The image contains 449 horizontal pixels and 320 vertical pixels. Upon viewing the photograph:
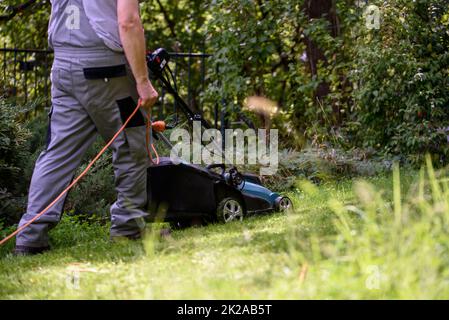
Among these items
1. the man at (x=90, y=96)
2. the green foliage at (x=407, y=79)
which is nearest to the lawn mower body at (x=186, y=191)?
the man at (x=90, y=96)

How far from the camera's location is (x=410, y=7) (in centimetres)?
785

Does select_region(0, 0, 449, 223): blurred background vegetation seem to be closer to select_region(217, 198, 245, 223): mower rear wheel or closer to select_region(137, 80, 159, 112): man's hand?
select_region(217, 198, 245, 223): mower rear wheel

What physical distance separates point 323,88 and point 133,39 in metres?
5.25

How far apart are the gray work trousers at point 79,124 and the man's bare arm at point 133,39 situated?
130 millimetres

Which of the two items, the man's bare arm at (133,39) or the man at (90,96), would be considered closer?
the man's bare arm at (133,39)

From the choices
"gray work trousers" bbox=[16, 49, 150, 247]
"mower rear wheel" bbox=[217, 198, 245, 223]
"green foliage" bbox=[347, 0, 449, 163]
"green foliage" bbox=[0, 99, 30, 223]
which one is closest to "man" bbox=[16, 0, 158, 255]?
"gray work trousers" bbox=[16, 49, 150, 247]

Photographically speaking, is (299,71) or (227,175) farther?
(299,71)

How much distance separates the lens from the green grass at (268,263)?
315 centimetres

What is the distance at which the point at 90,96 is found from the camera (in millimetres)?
4594

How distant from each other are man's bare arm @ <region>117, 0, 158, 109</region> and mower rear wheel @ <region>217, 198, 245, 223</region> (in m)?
1.26

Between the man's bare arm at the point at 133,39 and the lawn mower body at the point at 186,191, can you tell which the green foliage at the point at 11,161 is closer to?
the lawn mower body at the point at 186,191
